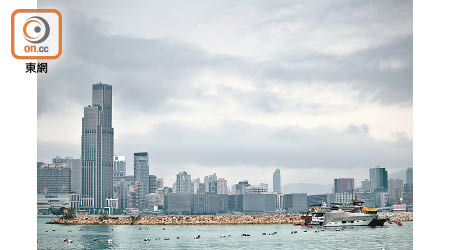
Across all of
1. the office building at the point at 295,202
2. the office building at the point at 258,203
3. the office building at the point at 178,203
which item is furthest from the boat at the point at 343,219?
the office building at the point at 178,203

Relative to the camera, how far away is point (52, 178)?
70062 millimetres

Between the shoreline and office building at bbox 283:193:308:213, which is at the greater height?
the shoreline

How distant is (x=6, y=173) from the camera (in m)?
9.46

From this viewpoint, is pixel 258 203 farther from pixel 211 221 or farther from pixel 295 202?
pixel 211 221

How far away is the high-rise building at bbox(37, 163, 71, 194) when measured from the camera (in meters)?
67.8

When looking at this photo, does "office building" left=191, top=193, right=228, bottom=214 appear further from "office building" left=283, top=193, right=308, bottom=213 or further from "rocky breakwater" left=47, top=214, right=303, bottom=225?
"rocky breakwater" left=47, top=214, right=303, bottom=225

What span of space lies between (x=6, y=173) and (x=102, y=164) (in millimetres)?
68758

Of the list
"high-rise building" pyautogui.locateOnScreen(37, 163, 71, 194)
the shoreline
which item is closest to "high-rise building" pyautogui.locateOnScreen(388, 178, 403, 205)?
the shoreline

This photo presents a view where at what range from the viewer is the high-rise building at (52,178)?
67750 mm

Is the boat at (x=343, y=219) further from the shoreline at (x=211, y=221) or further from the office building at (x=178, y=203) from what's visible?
the office building at (x=178, y=203)

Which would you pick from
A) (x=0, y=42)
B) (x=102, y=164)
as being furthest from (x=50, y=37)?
(x=102, y=164)

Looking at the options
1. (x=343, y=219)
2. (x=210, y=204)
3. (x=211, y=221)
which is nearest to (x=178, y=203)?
(x=210, y=204)

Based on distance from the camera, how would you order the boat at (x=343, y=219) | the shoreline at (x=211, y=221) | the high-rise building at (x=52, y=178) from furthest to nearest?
the high-rise building at (x=52, y=178) → the shoreline at (x=211, y=221) → the boat at (x=343, y=219)
